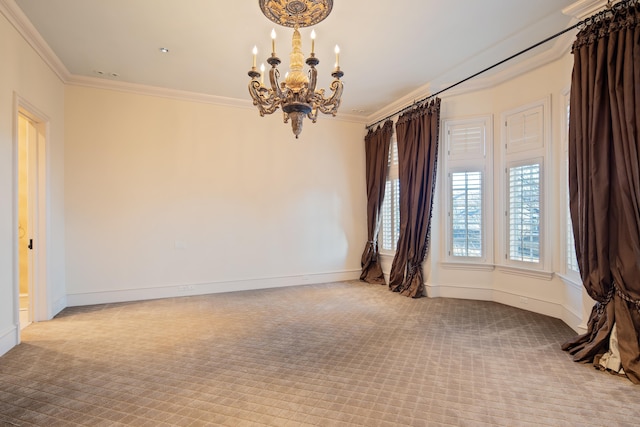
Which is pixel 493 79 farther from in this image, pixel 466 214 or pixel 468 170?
pixel 466 214

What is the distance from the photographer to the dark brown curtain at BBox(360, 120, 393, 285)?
6.37 m

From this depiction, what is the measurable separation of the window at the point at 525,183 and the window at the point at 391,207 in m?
1.92

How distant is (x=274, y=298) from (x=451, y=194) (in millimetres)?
3405

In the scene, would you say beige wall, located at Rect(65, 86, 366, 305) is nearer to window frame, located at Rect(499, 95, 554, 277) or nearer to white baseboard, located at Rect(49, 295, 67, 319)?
white baseboard, located at Rect(49, 295, 67, 319)

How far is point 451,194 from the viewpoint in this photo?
5391mm

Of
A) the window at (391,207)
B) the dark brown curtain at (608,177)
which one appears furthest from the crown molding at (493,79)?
the dark brown curtain at (608,177)

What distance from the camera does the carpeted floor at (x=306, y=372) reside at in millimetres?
2227

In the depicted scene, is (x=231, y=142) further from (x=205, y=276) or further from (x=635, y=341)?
(x=635, y=341)

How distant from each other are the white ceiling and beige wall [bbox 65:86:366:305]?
747 mm

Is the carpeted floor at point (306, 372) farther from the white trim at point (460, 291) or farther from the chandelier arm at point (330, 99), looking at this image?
the chandelier arm at point (330, 99)

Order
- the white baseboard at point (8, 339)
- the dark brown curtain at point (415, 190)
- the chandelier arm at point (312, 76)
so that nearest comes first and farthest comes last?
the chandelier arm at point (312, 76)
the white baseboard at point (8, 339)
the dark brown curtain at point (415, 190)

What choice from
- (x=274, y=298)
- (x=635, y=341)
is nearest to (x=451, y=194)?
(x=635, y=341)

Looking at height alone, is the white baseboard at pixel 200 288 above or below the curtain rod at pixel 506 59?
below

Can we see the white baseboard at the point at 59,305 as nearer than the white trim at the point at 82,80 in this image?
No
